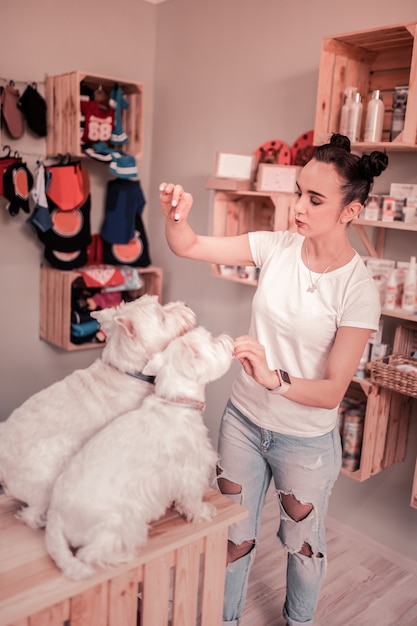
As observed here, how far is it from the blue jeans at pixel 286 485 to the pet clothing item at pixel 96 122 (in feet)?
7.03

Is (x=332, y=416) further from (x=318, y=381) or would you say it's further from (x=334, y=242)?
(x=334, y=242)

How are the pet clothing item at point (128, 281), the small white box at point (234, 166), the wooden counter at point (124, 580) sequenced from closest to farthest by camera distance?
the wooden counter at point (124, 580) < the small white box at point (234, 166) < the pet clothing item at point (128, 281)

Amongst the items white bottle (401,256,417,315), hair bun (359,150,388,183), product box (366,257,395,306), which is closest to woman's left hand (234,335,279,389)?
hair bun (359,150,388,183)

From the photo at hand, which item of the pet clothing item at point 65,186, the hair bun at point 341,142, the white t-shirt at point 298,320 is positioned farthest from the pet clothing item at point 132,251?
the hair bun at point 341,142

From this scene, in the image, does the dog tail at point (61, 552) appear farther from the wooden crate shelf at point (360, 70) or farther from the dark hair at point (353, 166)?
the wooden crate shelf at point (360, 70)

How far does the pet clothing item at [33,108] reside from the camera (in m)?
3.46

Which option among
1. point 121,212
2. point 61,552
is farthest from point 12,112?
point 61,552

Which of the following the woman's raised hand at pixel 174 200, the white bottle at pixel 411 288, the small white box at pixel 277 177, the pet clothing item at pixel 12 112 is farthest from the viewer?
the pet clothing item at pixel 12 112

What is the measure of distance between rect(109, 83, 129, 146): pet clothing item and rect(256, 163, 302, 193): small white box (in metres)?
1.01

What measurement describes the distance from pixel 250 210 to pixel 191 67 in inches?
41.0

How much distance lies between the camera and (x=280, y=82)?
3.22 meters

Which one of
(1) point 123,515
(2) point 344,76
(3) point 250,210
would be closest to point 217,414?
(3) point 250,210

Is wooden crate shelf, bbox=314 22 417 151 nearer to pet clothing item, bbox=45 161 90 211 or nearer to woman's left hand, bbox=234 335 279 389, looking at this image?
woman's left hand, bbox=234 335 279 389

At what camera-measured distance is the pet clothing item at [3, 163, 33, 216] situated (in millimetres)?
3389
